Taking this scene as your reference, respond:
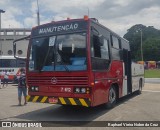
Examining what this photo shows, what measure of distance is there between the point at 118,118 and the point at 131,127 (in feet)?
4.74

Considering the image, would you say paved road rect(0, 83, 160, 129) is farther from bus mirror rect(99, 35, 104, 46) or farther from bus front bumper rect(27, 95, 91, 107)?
bus mirror rect(99, 35, 104, 46)

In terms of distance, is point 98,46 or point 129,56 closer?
point 98,46

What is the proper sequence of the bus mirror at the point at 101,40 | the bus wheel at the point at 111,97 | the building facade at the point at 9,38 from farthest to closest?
the building facade at the point at 9,38 → the bus wheel at the point at 111,97 → the bus mirror at the point at 101,40

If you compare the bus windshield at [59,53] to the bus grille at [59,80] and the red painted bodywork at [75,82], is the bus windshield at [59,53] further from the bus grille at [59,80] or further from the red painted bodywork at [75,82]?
the bus grille at [59,80]

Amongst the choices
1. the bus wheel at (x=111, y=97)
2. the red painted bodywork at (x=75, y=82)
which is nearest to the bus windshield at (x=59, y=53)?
the red painted bodywork at (x=75, y=82)

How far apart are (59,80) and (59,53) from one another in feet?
3.02

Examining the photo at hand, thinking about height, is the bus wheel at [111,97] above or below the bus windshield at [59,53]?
below

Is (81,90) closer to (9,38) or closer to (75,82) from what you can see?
(75,82)

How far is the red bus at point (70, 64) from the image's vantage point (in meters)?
10.3

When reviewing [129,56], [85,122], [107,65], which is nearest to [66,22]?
[107,65]

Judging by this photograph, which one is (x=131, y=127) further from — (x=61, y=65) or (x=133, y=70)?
(x=133, y=70)

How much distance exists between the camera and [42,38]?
11.4 m

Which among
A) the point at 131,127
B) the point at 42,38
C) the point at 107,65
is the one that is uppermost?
the point at 42,38

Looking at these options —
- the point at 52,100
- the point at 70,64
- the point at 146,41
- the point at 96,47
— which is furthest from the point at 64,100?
the point at 146,41
